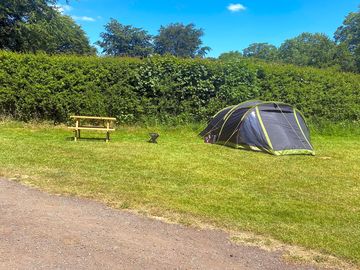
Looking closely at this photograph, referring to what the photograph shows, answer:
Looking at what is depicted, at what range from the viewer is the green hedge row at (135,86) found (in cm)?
1341

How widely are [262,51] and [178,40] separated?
2636 cm

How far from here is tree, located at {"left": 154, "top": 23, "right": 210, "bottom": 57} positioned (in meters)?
77.0

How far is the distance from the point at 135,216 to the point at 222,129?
6985 mm

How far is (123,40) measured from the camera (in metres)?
69.9

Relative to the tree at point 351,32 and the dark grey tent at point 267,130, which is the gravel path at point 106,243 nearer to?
the dark grey tent at point 267,130

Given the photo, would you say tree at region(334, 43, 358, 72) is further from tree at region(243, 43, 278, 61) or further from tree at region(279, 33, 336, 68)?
tree at region(243, 43, 278, 61)

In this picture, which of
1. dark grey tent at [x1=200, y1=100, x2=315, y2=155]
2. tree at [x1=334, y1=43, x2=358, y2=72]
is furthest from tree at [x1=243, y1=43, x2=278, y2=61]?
dark grey tent at [x1=200, y1=100, x2=315, y2=155]

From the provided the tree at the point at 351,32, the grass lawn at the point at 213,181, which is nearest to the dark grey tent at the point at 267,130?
the grass lawn at the point at 213,181

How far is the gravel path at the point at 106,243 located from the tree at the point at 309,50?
2094 inches

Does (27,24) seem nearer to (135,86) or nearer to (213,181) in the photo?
(135,86)

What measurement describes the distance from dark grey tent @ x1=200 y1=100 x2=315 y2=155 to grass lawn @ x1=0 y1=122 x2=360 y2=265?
15.5 inches

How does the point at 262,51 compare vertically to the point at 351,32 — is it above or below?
above

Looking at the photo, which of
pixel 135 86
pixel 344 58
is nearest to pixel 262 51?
pixel 344 58

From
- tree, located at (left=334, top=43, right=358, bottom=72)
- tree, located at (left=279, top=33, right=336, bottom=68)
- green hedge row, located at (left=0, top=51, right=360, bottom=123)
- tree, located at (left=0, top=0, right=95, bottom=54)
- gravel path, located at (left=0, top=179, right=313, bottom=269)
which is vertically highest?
tree, located at (left=279, top=33, right=336, bottom=68)
